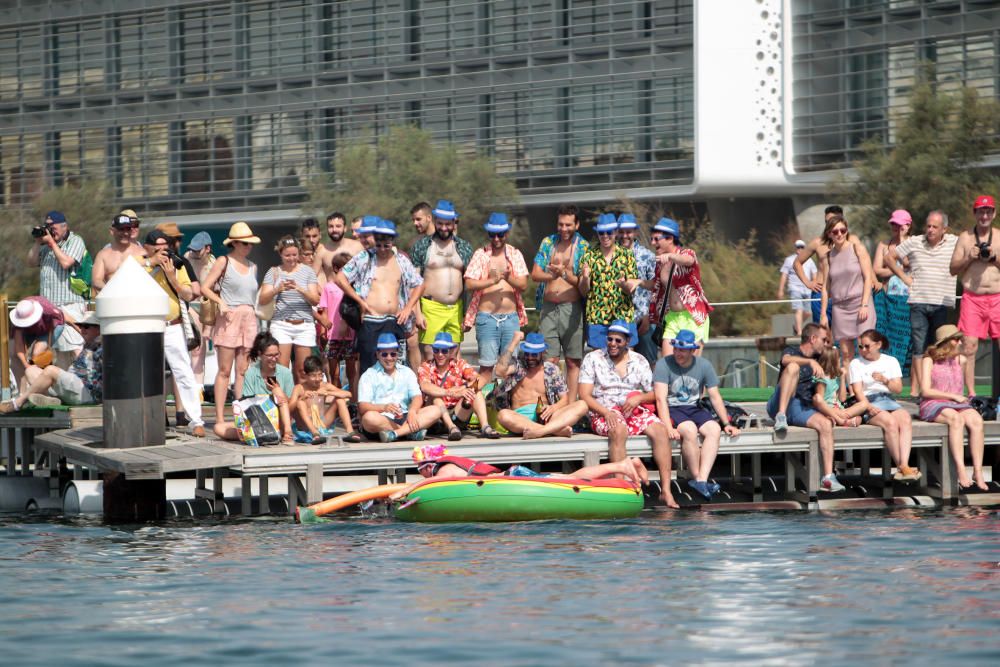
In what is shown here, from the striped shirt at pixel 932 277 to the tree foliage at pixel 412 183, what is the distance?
73.2ft

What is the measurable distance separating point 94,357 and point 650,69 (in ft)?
77.1

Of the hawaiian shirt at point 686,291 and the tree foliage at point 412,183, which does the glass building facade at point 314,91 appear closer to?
the tree foliage at point 412,183

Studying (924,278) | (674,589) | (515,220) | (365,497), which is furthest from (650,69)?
(674,589)

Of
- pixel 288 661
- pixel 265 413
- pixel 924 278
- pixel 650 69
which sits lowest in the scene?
pixel 288 661

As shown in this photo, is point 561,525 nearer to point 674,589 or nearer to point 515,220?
point 674,589

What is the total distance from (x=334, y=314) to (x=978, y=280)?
5.85 m

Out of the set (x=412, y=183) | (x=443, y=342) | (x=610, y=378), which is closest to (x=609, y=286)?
(x=610, y=378)

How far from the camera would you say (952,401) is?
16219 mm

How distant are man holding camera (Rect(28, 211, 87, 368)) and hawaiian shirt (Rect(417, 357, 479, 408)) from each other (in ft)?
12.2

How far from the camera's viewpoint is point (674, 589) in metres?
11.7

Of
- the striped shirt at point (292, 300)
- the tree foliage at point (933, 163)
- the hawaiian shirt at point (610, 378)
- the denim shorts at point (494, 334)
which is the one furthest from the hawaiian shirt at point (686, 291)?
the tree foliage at point (933, 163)

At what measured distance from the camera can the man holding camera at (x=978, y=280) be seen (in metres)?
16.4

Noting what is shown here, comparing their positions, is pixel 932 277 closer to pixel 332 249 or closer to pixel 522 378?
pixel 522 378

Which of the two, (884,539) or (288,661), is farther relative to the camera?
(884,539)
